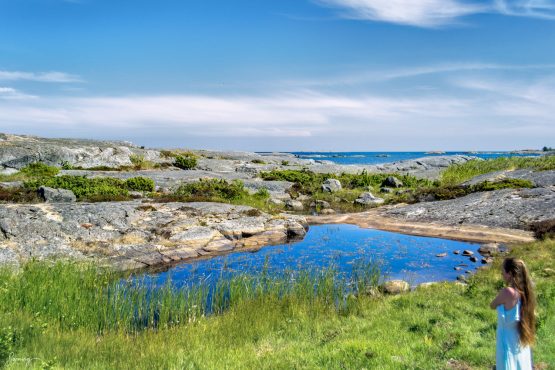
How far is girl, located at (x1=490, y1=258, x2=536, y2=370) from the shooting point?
267 inches

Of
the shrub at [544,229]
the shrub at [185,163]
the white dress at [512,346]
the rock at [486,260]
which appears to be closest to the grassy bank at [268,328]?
the white dress at [512,346]

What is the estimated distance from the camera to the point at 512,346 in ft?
22.6

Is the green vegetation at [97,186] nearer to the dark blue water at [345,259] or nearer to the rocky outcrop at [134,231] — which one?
the rocky outcrop at [134,231]

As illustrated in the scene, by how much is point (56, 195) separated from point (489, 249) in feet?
92.3

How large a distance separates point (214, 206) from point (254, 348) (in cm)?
2017

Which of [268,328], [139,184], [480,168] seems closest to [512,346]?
[268,328]

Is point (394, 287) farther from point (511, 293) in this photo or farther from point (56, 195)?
point (56, 195)

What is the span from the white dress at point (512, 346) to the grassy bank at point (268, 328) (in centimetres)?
169

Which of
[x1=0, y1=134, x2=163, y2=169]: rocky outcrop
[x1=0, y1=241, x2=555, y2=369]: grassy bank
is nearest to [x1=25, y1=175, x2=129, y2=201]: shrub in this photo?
[x1=0, y1=134, x2=163, y2=169]: rocky outcrop

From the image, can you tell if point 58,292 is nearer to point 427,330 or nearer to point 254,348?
point 254,348

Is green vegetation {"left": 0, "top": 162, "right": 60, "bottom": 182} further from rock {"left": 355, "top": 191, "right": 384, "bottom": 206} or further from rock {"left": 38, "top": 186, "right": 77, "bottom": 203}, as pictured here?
rock {"left": 355, "top": 191, "right": 384, "bottom": 206}

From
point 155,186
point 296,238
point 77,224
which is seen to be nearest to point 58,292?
point 77,224

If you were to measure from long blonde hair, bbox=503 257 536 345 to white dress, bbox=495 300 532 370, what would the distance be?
0.09 m

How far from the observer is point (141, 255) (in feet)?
68.7
